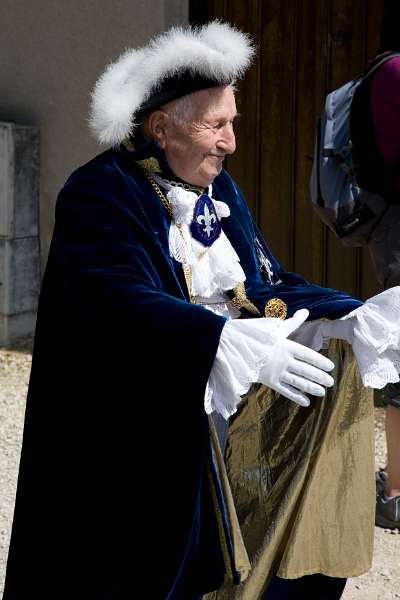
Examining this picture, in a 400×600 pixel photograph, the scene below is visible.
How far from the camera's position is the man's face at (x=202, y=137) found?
279 cm

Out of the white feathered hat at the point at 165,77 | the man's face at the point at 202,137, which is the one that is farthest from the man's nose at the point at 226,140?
the white feathered hat at the point at 165,77

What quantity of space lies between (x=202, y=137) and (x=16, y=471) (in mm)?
2359

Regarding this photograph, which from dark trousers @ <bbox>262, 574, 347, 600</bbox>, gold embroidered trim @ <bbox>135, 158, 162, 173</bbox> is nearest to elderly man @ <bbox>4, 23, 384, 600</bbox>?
gold embroidered trim @ <bbox>135, 158, 162, 173</bbox>

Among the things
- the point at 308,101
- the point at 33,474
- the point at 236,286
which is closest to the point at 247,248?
→ the point at 236,286

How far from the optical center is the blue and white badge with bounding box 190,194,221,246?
2.87 meters

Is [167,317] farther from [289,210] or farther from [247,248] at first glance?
[289,210]

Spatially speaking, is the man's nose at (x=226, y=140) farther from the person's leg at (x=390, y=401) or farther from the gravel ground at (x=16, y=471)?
the gravel ground at (x=16, y=471)

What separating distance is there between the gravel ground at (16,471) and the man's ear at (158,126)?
1.62m

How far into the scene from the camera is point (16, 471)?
4758mm

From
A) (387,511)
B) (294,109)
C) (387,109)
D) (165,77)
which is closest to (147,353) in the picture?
(165,77)

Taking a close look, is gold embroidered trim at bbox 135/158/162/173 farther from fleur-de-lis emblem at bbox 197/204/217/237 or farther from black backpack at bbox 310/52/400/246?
black backpack at bbox 310/52/400/246

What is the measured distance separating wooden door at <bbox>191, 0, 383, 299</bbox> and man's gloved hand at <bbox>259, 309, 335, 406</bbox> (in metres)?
3.30

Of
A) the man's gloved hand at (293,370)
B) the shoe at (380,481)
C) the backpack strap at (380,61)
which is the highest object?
the backpack strap at (380,61)

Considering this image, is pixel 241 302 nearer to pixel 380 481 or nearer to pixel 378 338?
pixel 378 338
